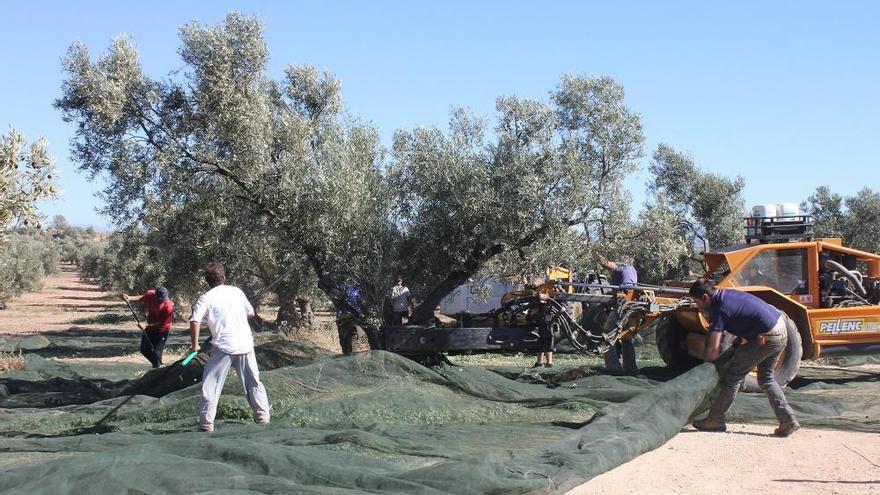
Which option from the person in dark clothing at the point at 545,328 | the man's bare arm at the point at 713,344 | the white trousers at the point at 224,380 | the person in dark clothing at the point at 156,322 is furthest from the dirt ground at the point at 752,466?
the person in dark clothing at the point at 156,322

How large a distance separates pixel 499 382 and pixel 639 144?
214 inches

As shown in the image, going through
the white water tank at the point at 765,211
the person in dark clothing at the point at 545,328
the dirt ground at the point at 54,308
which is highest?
the white water tank at the point at 765,211

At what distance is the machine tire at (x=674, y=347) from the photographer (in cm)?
1252

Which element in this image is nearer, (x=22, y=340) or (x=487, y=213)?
(x=487, y=213)

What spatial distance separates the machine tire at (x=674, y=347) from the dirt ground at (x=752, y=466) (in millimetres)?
3504

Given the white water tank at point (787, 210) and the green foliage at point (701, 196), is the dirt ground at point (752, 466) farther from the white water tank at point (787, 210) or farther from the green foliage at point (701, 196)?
the green foliage at point (701, 196)

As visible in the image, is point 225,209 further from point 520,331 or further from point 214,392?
point 214,392

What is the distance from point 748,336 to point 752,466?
155 centimetres

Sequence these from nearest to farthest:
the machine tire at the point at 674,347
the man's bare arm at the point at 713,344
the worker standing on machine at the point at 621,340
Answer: the man's bare arm at the point at 713,344, the worker standing on machine at the point at 621,340, the machine tire at the point at 674,347

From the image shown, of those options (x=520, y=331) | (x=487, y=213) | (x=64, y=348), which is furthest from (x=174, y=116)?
(x=64, y=348)

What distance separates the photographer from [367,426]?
7980mm

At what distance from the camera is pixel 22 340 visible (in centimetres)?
1980

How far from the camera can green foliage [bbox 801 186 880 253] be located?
32.3 meters

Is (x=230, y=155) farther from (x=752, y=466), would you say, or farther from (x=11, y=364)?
(x=752, y=466)
